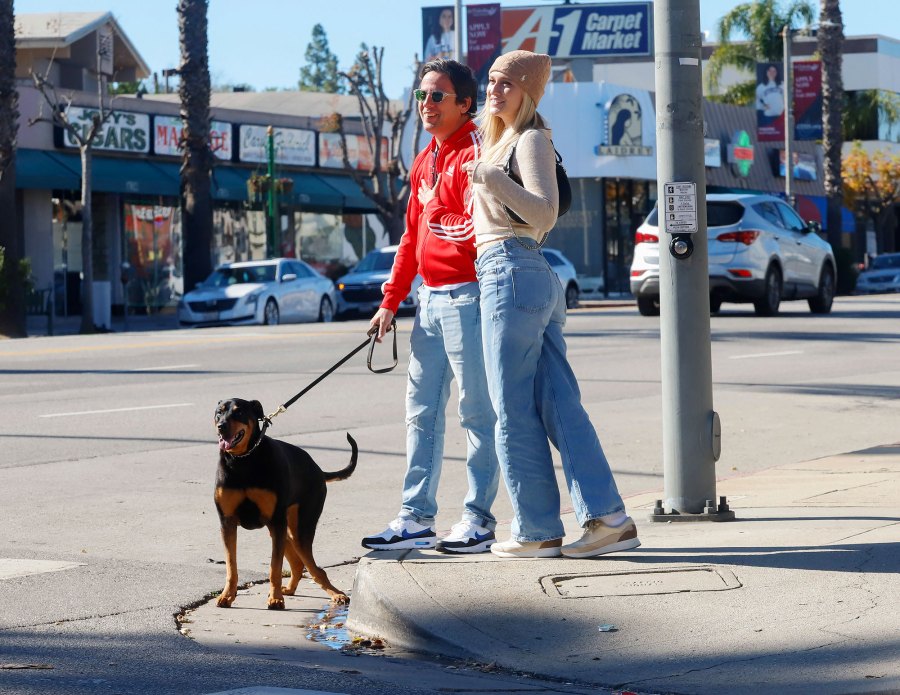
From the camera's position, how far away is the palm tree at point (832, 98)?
41.7 metres

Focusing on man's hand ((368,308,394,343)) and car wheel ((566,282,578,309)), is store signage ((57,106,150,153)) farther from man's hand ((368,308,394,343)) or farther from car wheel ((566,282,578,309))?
man's hand ((368,308,394,343))

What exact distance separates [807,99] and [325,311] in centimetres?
2158

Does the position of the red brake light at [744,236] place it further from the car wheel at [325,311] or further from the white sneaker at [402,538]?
the white sneaker at [402,538]

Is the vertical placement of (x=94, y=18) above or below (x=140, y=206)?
above

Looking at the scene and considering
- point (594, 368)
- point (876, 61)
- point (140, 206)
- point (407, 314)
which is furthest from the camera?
point (876, 61)

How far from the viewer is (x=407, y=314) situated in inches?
1248

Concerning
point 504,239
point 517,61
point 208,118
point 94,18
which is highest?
point 94,18

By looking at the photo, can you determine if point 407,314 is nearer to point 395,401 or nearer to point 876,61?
point 395,401

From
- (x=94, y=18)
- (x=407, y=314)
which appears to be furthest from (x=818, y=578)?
(x=94, y=18)

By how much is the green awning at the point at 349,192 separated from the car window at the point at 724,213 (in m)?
20.7

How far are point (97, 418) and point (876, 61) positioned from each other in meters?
65.7

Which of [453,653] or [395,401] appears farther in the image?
[395,401]

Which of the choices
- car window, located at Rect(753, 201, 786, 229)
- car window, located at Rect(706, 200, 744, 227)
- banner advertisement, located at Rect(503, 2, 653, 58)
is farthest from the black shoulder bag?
banner advertisement, located at Rect(503, 2, 653, 58)

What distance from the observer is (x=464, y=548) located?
633cm
